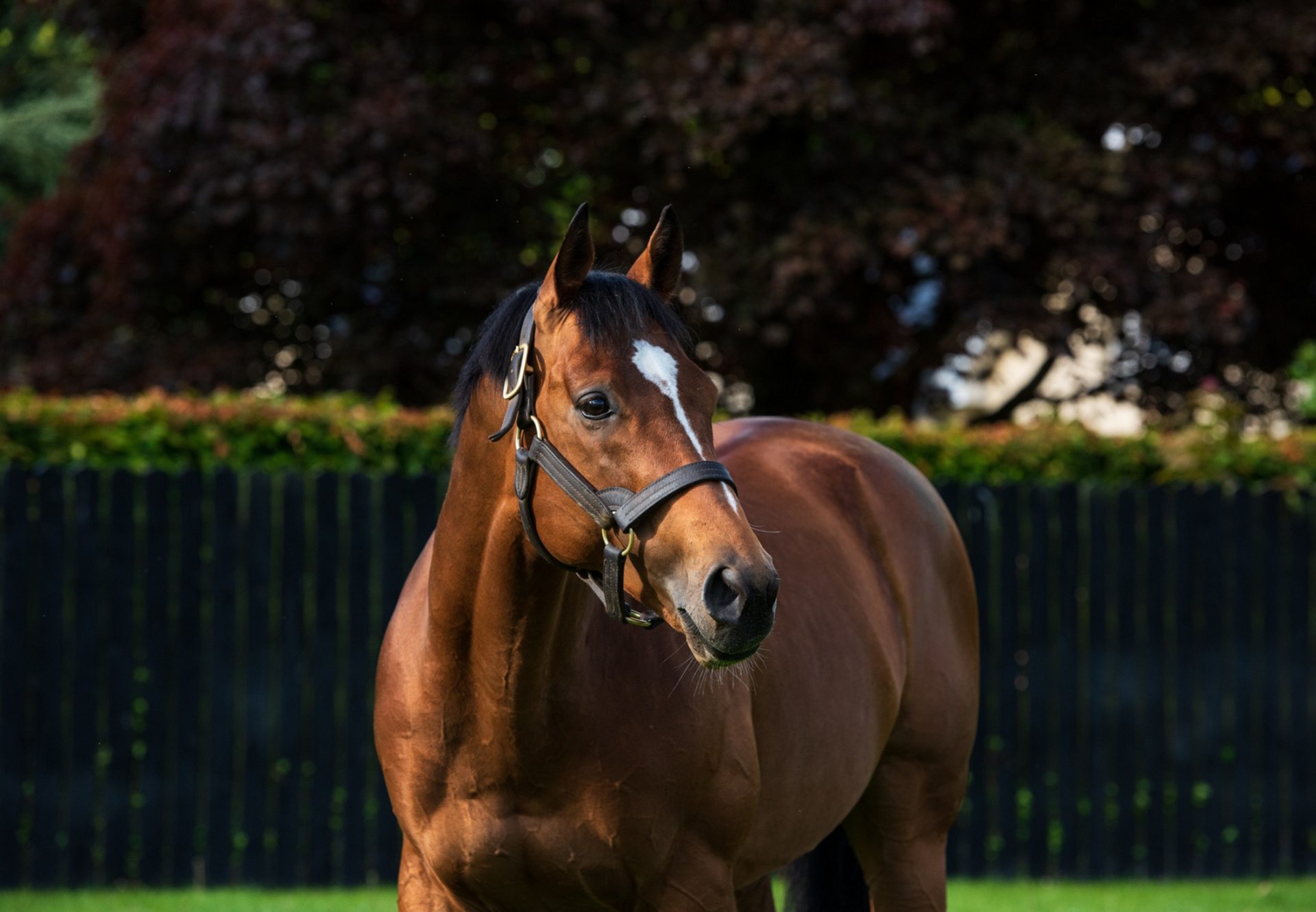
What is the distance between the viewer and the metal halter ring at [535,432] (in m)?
2.51

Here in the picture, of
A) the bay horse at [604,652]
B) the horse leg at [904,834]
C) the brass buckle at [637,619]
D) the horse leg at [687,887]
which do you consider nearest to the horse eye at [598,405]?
the bay horse at [604,652]

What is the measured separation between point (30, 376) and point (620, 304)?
33.8ft

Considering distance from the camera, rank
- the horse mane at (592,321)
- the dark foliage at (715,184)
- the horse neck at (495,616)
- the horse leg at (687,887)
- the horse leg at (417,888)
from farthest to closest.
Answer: the dark foliage at (715,184) → the horse leg at (417,888) → the horse leg at (687,887) → the horse neck at (495,616) → the horse mane at (592,321)

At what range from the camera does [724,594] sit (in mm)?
2229

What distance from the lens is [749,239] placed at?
35.6 ft

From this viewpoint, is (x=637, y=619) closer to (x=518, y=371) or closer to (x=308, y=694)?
(x=518, y=371)

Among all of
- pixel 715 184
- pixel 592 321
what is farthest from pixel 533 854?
pixel 715 184

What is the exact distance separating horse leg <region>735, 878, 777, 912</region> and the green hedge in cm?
377

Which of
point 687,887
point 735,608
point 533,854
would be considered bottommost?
point 687,887

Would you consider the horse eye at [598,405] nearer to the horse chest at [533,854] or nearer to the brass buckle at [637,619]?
the brass buckle at [637,619]

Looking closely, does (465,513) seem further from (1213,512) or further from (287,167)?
(287,167)

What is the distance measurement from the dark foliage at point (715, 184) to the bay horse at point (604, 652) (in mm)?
7340

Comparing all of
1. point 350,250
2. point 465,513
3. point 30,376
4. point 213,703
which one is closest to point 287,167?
point 350,250

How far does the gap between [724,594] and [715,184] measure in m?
9.51
